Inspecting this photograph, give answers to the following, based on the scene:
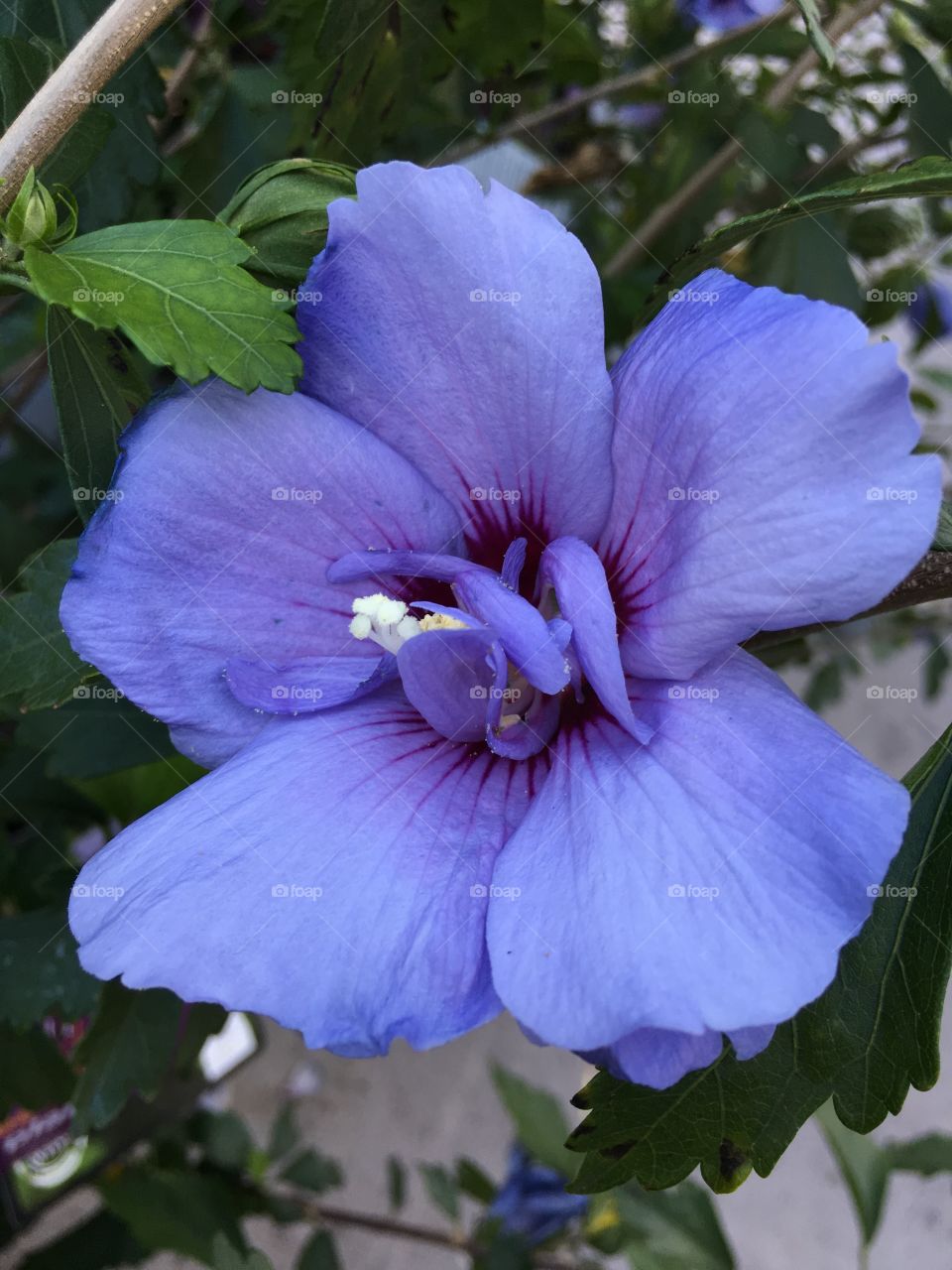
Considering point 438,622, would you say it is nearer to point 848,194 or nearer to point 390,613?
point 390,613

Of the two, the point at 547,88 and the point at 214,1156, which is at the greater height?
the point at 547,88

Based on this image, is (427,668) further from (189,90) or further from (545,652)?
(189,90)

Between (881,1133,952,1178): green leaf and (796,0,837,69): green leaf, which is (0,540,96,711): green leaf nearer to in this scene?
(796,0,837,69): green leaf

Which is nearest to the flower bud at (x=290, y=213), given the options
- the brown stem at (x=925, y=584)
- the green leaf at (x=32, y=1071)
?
the brown stem at (x=925, y=584)

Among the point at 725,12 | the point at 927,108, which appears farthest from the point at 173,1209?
the point at 725,12

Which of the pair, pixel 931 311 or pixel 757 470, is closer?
pixel 757 470

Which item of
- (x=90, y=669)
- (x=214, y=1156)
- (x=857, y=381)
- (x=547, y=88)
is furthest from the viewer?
(x=547, y=88)

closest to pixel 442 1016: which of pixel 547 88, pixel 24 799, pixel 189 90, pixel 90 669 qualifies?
pixel 90 669
